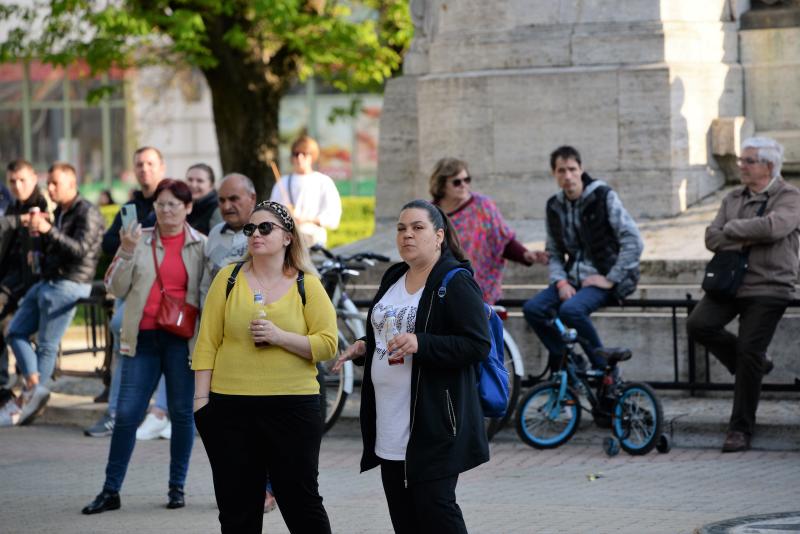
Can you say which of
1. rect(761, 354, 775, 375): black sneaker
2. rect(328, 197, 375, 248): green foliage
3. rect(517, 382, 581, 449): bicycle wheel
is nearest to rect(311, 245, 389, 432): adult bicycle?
rect(517, 382, 581, 449): bicycle wheel

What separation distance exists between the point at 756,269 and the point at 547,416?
61.5 inches

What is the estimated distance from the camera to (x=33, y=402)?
12375mm

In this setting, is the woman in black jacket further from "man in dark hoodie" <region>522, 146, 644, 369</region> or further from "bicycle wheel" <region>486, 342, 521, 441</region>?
"bicycle wheel" <region>486, 342, 521, 441</region>

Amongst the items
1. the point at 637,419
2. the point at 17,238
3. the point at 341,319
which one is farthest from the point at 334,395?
the point at 17,238

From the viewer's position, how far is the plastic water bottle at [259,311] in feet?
22.8

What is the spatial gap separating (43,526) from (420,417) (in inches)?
115

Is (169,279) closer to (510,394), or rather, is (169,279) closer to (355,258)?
(355,258)

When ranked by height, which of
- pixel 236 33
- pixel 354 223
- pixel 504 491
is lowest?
pixel 504 491

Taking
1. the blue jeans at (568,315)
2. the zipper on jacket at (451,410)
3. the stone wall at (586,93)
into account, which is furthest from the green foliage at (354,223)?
the zipper on jacket at (451,410)

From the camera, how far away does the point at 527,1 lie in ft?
44.7

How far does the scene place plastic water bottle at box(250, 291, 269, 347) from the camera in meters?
6.95

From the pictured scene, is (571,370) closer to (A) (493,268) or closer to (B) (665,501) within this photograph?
(A) (493,268)

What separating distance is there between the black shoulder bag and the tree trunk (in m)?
15.7

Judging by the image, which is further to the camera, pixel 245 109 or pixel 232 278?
pixel 245 109
